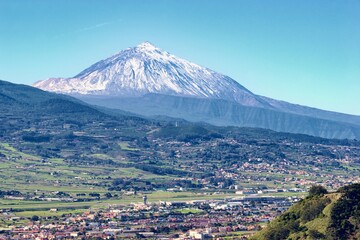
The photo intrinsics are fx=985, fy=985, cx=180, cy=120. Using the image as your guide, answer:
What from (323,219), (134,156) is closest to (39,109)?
(134,156)

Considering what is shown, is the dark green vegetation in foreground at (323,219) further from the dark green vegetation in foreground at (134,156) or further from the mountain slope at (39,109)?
the mountain slope at (39,109)


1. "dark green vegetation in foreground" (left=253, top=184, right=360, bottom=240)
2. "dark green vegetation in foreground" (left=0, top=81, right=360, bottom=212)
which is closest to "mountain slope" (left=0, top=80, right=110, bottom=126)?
"dark green vegetation in foreground" (left=0, top=81, right=360, bottom=212)

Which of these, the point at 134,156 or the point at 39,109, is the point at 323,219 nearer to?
the point at 134,156

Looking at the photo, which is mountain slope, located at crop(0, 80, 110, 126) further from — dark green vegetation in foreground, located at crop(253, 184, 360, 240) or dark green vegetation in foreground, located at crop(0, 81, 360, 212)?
dark green vegetation in foreground, located at crop(253, 184, 360, 240)

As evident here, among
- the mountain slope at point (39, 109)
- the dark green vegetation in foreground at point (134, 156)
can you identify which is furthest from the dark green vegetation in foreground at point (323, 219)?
the mountain slope at point (39, 109)

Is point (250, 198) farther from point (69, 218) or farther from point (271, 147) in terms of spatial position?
point (271, 147)

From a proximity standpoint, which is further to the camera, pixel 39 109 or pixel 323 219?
pixel 39 109
